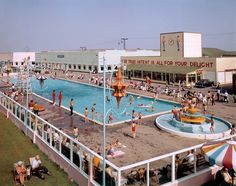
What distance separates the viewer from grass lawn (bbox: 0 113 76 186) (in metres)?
12.8

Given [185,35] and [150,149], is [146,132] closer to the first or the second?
[150,149]

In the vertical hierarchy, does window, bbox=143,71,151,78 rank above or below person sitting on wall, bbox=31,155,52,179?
above

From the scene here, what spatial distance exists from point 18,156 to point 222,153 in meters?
10.6

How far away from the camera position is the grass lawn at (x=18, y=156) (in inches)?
505

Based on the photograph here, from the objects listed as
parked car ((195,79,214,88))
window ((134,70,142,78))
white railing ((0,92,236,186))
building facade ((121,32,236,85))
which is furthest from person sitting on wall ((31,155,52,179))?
window ((134,70,142,78))

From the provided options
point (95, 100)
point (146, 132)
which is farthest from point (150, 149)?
point (95, 100)

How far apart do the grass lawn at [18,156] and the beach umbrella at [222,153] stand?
5867 millimetres

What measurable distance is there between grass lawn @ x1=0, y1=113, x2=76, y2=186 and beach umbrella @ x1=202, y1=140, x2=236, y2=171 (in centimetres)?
587

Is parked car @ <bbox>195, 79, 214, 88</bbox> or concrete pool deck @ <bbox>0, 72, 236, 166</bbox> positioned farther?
parked car @ <bbox>195, 79, 214, 88</bbox>

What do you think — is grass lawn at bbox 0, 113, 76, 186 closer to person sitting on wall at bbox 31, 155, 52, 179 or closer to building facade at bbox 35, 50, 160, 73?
person sitting on wall at bbox 31, 155, 52, 179

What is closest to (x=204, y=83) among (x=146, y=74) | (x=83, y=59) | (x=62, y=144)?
(x=146, y=74)

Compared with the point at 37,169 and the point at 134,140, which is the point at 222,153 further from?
the point at 134,140

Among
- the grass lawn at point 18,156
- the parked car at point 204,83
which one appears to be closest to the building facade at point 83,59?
the parked car at point 204,83

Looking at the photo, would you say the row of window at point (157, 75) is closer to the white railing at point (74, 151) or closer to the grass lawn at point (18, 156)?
the white railing at point (74, 151)
